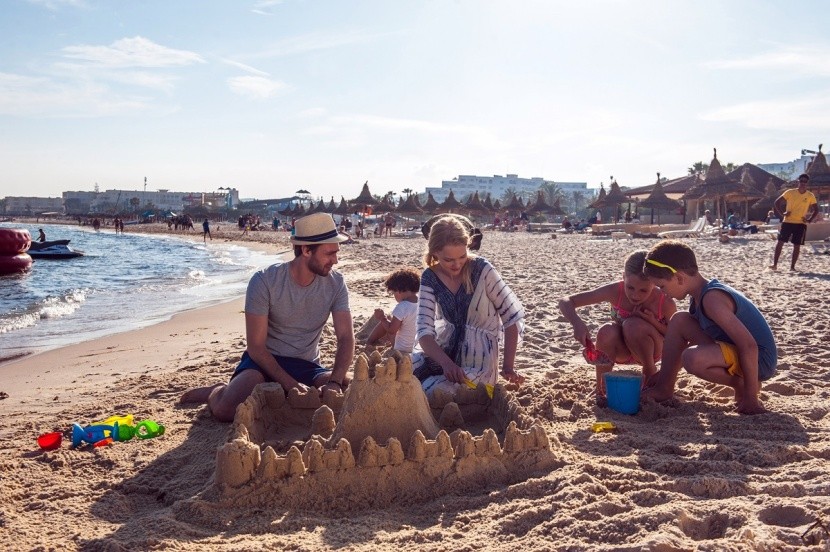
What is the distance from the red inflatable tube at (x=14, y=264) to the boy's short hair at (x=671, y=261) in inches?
825

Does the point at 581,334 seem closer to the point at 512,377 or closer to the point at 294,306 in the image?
the point at 512,377

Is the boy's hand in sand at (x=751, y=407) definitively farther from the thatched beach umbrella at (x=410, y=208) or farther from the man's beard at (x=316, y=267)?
the thatched beach umbrella at (x=410, y=208)

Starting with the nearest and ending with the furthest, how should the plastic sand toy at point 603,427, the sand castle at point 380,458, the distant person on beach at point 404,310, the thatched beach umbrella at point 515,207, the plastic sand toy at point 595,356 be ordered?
the sand castle at point 380,458 → the plastic sand toy at point 603,427 → the plastic sand toy at point 595,356 → the distant person on beach at point 404,310 → the thatched beach umbrella at point 515,207

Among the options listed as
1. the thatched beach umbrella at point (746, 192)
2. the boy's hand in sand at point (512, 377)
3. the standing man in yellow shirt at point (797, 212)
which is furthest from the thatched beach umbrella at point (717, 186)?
the boy's hand in sand at point (512, 377)

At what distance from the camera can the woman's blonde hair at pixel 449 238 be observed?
398 centimetres

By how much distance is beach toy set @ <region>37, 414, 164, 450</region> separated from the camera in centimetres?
370

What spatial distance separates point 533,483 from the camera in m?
2.81

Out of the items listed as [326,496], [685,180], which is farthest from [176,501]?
[685,180]

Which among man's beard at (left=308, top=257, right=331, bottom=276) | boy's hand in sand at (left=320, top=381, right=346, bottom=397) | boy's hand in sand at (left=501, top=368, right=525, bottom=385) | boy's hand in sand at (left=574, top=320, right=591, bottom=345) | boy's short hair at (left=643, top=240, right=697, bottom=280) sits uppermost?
boy's short hair at (left=643, top=240, right=697, bottom=280)

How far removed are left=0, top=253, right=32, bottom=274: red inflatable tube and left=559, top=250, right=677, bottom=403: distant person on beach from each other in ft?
66.6

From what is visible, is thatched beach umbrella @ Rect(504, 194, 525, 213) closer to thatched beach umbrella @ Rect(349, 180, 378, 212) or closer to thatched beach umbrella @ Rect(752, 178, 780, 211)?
thatched beach umbrella @ Rect(349, 180, 378, 212)

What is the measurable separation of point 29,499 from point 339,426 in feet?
4.44

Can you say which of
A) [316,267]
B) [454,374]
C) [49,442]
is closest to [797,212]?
[454,374]

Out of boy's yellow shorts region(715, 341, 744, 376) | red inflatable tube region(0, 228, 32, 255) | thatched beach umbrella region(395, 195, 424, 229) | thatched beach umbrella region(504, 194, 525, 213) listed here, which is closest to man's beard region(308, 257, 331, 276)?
boy's yellow shorts region(715, 341, 744, 376)
